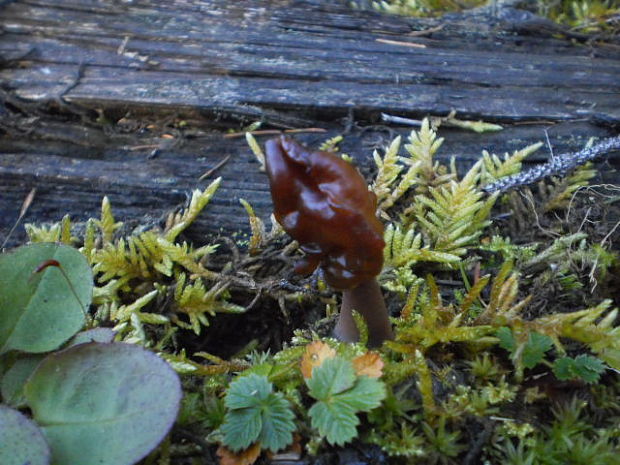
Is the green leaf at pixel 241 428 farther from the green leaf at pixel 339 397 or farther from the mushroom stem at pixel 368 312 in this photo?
the mushroom stem at pixel 368 312

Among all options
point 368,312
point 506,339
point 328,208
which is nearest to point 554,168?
point 506,339

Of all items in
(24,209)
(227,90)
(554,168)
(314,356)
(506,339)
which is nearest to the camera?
(314,356)

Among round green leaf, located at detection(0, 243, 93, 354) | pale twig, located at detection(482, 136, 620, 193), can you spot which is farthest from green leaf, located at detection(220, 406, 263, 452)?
pale twig, located at detection(482, 136, 620, 193)

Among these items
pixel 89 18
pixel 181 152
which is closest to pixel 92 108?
pixel 181 152

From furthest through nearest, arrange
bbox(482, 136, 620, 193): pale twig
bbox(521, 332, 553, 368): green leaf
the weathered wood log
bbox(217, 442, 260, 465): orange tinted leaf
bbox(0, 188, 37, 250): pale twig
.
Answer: the weathered wood log
bbox(0, 188, 37, 250): pale twig
bbox(482, 136, 620, 193): pale twig
bbox(521, 332, 553, 368): green leaf
bbox(217, 442, 260, 465): orange tinted leaf

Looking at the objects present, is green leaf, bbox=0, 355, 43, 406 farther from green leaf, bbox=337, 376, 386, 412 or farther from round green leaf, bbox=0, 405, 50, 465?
green leaf, bbox=337, 376, 386, 412

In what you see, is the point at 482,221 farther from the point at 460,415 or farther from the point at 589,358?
the point at 460,415

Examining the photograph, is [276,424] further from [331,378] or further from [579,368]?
[579,368]
